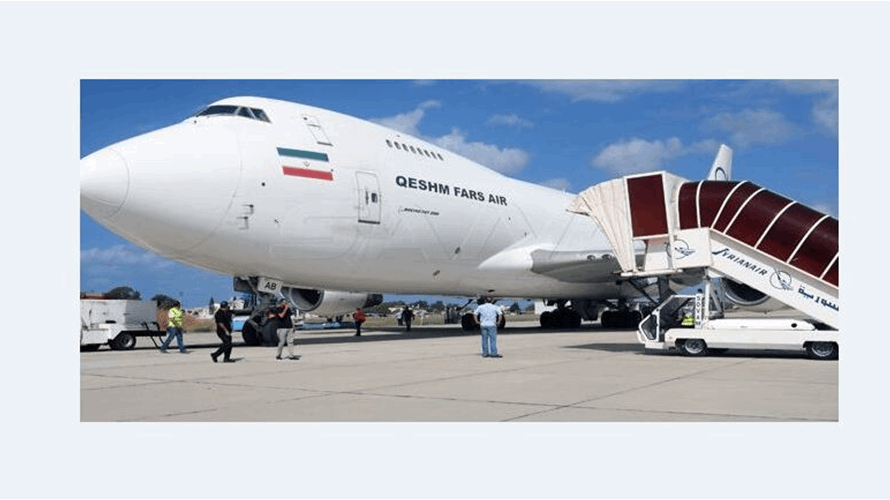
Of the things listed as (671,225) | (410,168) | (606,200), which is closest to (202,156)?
(410,168)

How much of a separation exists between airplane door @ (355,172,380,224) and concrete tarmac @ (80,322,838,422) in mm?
3475

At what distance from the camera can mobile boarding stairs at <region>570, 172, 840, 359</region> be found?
13094 millimetres

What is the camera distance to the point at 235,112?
52.2 feet

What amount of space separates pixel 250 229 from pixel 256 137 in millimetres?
1868

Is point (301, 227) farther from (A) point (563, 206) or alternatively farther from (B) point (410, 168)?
(A) point (563, 206)

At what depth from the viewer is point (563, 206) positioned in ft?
86.9

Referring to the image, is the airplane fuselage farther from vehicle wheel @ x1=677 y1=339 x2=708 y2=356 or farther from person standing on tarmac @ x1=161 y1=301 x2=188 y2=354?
vehicle wheel @ x1=677 y1=339 x2=708 y2=356

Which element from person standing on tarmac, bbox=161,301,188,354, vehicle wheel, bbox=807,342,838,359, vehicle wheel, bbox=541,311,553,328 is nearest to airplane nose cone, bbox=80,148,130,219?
person standing on tarmac, bbox=161,301,188,354

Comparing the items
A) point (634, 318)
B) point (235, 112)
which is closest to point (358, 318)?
point (235, 112)

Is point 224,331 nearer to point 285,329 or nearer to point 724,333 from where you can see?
point 285,329

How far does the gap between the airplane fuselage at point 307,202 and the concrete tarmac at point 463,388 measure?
2412mm

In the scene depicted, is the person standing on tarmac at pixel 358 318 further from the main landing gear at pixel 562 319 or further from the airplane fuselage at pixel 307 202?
the main landing gear at pixel 562 319

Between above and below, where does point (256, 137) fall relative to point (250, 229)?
above

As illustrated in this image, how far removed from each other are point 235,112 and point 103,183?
3327mm
